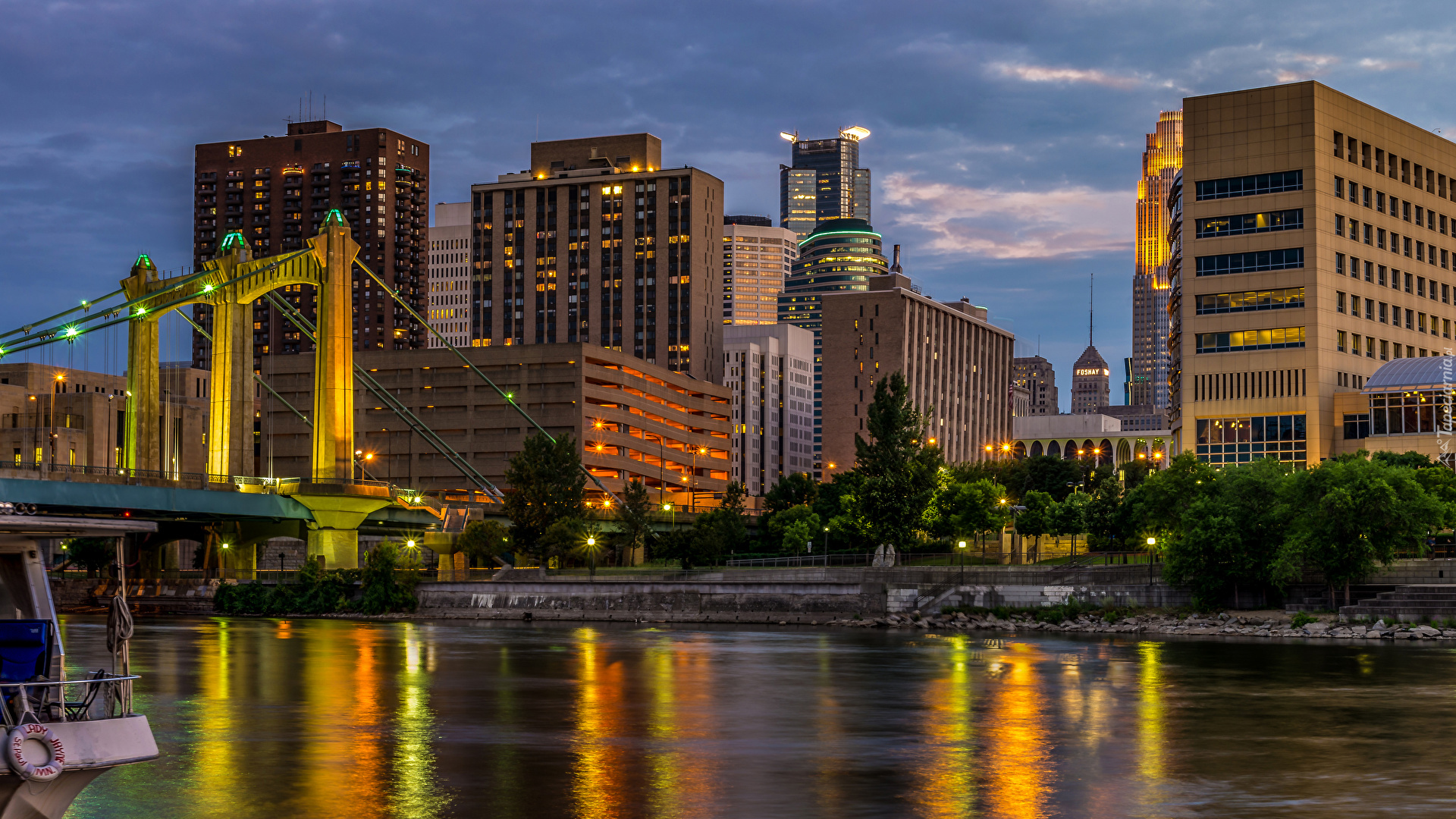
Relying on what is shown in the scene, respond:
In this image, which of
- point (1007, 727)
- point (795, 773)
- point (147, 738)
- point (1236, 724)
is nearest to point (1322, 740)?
point (1236, 724)

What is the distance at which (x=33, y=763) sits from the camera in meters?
16.5

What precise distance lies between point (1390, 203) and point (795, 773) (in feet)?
352

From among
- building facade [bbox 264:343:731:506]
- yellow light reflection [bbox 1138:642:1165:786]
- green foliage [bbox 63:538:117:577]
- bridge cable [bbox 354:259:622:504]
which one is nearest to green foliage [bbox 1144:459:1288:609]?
yellow light reflection [bbox 1138:642:1165:786]

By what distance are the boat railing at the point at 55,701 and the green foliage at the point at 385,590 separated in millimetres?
82077

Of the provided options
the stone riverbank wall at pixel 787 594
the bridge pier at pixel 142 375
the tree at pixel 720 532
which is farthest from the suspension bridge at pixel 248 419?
the tree at pixel 720 532

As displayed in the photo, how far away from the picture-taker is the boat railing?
1683 cm

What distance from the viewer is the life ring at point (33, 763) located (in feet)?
53.7

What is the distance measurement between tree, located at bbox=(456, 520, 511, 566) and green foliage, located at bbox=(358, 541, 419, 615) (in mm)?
10657

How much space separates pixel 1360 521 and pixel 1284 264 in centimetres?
4478

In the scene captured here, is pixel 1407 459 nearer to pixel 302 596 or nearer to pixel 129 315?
pixel 302 596

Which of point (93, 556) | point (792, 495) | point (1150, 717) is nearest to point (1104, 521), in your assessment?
point (792, 495)

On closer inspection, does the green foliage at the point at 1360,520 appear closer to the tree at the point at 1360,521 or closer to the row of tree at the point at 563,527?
the tree at the point at 1360,521

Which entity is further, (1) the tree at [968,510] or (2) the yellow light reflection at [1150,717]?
(1) the tree at [968,510]

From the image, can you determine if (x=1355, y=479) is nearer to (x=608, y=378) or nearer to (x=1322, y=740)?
(x=1322, y=740)
